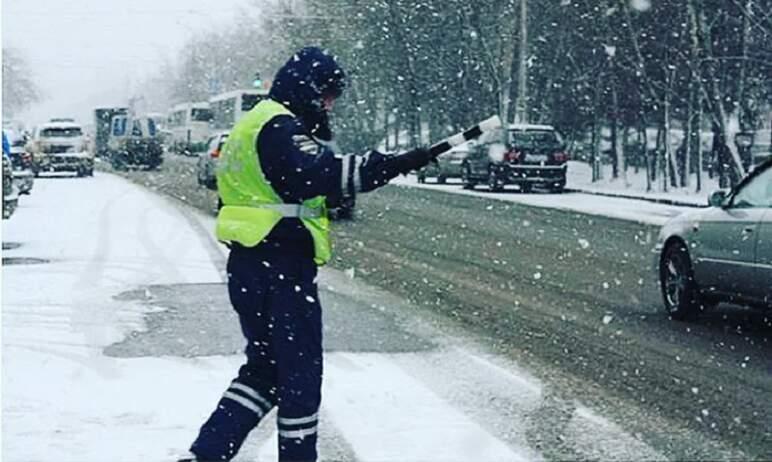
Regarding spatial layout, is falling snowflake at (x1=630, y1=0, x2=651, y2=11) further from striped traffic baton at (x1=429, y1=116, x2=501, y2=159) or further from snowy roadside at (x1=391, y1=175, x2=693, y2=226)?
striped traffic baton at (x1=429, y1=116, x2=501, y2=159)

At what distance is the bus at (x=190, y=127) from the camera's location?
227ft

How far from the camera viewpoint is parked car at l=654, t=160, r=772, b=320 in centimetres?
946

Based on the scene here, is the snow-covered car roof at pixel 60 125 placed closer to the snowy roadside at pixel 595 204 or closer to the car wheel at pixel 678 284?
the snowy roadside at pixel 595 204

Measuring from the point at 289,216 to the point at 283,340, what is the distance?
462 mm

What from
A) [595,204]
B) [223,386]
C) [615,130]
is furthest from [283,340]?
[615,130]

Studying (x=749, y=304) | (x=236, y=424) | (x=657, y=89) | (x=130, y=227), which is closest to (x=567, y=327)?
(x=749, y=304)

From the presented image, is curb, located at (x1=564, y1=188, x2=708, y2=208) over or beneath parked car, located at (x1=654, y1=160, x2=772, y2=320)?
beneath

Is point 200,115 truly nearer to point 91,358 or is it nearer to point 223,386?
point 91,358

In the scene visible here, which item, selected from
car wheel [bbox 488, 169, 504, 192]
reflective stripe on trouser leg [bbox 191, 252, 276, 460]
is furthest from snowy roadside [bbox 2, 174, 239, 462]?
car wheel [bbox 488, 169, 504, 192]

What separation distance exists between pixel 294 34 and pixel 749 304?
167 ft

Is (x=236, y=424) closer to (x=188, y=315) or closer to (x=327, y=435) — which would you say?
(x=327, y=435)

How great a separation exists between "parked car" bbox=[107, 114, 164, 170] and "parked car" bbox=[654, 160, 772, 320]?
1744 inches

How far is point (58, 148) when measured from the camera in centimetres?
4244

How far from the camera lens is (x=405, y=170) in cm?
482
